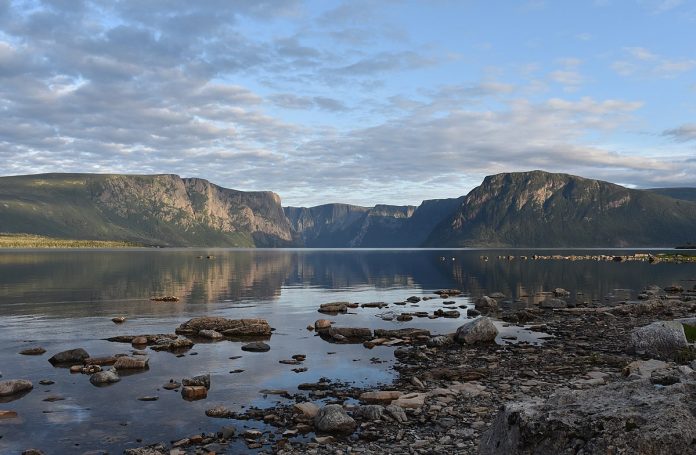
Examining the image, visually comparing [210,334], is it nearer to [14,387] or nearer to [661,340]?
[14,387]

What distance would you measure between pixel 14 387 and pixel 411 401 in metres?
19.2

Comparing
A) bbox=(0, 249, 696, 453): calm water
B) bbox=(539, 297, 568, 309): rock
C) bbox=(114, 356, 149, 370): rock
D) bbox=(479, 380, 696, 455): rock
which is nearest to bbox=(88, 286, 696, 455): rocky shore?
bbox=(479, 380, 696, 455): rock

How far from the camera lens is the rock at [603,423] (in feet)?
28.6

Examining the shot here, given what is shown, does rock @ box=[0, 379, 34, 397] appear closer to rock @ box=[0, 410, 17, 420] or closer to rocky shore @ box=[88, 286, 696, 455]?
rock @ box=[0, 410, 17, 420]

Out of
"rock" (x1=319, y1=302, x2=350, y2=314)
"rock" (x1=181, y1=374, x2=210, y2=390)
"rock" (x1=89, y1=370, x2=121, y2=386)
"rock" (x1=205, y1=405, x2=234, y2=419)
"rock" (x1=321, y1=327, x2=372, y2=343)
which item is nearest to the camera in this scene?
"rock" (x1=205, y1=405, x2=234, y2=419)

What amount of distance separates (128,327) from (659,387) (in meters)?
43.6

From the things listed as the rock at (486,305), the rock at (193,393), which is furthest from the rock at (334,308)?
the rock at (193,393)

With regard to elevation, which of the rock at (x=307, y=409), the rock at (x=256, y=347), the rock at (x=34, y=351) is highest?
Answer: the rock at (x=307, y=409)

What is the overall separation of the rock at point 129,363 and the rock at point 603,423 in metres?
25.0

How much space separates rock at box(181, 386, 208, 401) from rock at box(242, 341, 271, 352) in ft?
37.8

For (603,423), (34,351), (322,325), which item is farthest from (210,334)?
(603,423)

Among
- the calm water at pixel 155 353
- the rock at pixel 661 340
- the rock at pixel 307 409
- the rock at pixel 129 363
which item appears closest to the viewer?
the calm water at pixel 155 353

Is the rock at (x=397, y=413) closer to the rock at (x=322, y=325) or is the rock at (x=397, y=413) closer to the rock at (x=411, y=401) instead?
the rock at (x=411, y=401)

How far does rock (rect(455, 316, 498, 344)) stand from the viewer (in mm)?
37375
